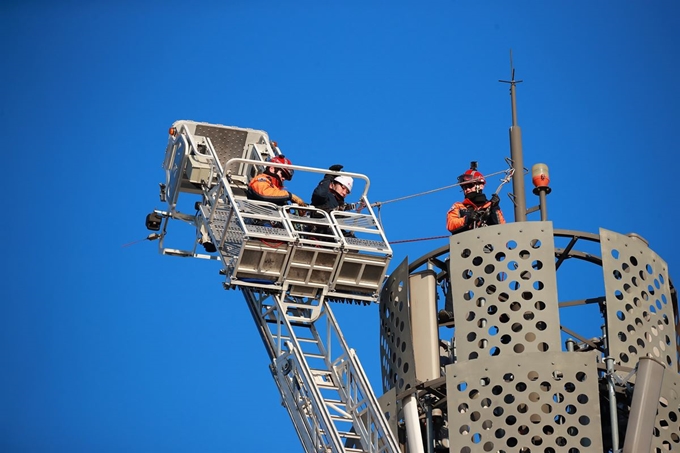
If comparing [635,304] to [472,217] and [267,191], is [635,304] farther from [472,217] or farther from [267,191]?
[267,191]

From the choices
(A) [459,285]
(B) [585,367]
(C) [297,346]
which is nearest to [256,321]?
(C) [297,346]

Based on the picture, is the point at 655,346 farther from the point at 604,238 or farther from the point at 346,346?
the point at 346,346

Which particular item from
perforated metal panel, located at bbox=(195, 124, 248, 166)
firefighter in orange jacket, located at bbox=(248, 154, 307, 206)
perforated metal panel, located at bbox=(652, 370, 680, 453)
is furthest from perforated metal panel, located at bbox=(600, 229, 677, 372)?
perforated metal panel, located at bbox=(195, 124, 248, 166)

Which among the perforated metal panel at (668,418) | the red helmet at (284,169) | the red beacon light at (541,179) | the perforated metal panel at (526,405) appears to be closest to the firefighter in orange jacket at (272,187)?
the red helmet at (284,169)

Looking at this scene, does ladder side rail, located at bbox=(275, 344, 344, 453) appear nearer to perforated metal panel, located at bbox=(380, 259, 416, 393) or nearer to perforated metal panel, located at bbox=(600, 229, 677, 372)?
perforated metal panel, located at bbox=(380, 259, 416, 393)

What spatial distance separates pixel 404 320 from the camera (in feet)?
136

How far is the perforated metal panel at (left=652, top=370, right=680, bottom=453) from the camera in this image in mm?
38594

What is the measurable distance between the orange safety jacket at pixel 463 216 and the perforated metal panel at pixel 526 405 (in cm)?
413

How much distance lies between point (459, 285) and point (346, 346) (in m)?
2.62

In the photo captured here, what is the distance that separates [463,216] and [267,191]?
423cm

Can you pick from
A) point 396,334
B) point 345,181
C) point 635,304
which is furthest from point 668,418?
point 345,181

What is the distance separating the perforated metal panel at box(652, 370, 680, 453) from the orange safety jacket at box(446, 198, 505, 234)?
5525 millimetres

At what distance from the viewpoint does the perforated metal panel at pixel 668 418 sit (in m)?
38.6

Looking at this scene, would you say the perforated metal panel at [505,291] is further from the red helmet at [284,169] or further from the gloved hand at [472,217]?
the red helmet at [284,169]
